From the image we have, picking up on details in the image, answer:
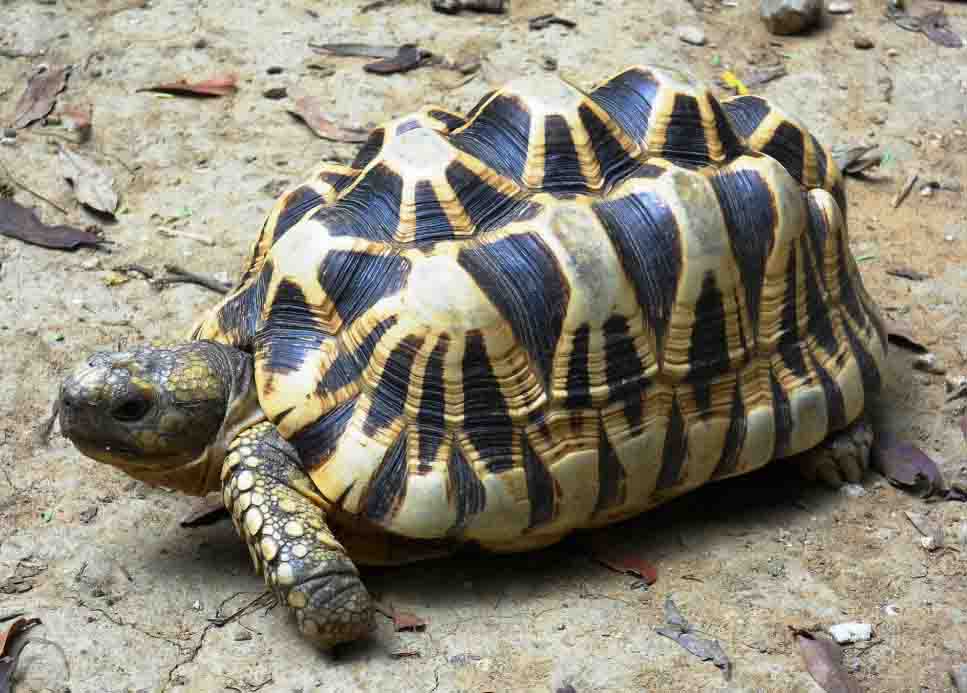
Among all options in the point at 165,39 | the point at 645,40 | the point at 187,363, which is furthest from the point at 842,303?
the point at 165,39

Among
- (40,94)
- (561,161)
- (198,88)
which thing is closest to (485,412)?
(561,161)

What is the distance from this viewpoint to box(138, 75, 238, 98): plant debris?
17.6 ft

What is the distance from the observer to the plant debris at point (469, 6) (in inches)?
234

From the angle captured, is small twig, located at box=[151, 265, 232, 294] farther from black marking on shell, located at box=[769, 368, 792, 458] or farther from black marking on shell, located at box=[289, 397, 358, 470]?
black marking on shell, located at box=[769, 368, 792, 458]

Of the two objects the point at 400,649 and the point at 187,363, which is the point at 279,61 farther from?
the point at 400,649

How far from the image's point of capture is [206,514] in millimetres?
3477

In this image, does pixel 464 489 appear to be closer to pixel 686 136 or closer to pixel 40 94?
pixel 686 136

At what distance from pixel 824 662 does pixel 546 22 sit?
12.2 feet

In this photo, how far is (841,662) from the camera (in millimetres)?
3055

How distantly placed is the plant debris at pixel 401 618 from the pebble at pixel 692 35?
3522 millimetres

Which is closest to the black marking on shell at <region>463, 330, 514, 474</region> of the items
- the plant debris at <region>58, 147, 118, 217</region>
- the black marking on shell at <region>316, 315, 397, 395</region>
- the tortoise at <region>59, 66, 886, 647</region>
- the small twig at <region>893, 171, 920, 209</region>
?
the tortoise at <region>59, 66, 886, 647</region>

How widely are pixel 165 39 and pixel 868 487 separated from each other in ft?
12.3

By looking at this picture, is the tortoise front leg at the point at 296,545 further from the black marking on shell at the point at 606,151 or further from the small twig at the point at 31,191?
the small twig at the point at 31,191

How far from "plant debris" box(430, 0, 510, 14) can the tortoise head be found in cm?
320
